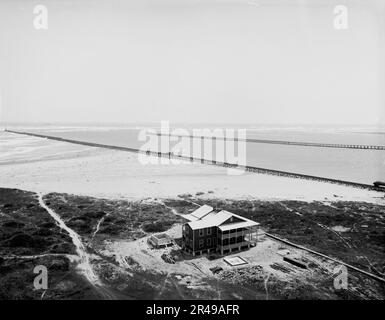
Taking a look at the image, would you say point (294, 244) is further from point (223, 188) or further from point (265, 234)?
point (223, 188)

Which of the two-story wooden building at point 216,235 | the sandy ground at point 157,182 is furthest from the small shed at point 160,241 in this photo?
the sandy ground at point 157,182

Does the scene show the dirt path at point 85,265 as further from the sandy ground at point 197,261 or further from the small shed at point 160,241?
the small shed at point 160,241

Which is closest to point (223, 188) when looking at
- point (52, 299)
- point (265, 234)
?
point (265, 234)

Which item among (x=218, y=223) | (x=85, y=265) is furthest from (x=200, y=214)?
(x=85, y=265)

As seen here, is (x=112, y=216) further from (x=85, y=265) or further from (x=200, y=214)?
(x=200, y=214)

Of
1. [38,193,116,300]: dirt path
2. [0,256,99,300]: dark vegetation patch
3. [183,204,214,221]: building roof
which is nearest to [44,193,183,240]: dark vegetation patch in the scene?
[38,193,116,300]: dirt path

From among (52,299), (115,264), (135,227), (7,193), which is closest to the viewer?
(52,299)
